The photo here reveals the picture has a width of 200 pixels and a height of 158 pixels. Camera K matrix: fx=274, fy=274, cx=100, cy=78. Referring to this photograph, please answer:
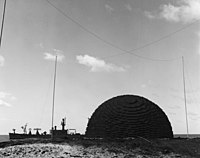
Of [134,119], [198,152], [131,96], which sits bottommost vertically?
[198,152]

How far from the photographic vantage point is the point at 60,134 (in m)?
47.9

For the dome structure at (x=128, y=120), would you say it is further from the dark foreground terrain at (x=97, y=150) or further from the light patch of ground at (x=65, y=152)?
the light patch of ground at (x=65, y=152)

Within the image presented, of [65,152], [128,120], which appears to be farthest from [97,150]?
[128,120]

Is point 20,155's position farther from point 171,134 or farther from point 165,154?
point 171,134

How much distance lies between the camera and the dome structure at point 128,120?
28.5 meters

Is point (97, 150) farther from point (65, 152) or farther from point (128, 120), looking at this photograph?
point (128, 120)

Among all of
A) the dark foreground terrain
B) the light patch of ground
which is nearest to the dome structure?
the dark foreground terrain


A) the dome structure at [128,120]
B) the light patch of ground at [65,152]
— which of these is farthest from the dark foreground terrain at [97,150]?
the dome structure at [128,120]

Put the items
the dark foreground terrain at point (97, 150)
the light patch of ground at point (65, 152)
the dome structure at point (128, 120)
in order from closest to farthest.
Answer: the light patch of ground at point (65, 152) < the dark foreground terrain at point (97, 150) < the dome structure at point (128, 120)

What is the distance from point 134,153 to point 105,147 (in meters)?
1.91

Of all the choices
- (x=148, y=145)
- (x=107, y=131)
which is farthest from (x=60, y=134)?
(x=148, y=145)

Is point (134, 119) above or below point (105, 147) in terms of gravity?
above

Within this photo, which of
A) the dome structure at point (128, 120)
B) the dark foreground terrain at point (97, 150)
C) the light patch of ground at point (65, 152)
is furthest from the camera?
the dome structure at point (128, 120)

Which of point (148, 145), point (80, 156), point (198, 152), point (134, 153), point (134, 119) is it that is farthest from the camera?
point (134, 119)
